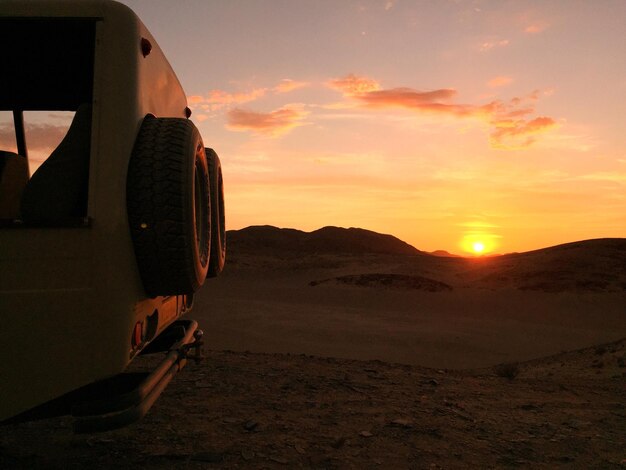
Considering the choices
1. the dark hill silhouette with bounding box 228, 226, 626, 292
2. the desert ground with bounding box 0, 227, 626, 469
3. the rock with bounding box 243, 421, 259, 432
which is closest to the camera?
the desert ground with bounding box 0, 227, 626, 469

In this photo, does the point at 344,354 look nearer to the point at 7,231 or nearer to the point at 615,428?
the point at 615,428

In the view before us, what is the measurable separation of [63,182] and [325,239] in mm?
69628

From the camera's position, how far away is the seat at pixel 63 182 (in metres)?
2.88

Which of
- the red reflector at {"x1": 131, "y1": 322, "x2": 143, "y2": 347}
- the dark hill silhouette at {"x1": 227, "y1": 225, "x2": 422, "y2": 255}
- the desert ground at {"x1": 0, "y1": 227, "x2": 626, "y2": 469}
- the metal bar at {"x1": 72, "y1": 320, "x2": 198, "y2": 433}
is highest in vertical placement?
the dark hill silhouette at {"x1": 227, "y1": 225, "x2": 422, "y2": 255}

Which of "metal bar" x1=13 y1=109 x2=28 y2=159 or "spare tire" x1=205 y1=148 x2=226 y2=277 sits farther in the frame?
"metal bar" x1=13 y1=109 x2=28 y2=159

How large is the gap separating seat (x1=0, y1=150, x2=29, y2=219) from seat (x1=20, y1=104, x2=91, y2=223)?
3.81ft

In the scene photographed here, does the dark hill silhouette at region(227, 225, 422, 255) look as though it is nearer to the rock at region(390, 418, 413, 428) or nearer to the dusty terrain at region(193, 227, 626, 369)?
the dusty terrain at region(193, 227, 626, 369)

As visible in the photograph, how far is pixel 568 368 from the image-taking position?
29.3 feet

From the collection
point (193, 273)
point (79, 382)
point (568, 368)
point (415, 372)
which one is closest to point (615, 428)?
point (415, 372)

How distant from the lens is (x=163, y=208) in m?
2.87

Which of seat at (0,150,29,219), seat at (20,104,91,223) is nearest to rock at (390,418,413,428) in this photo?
seat at (20,104,91,223)

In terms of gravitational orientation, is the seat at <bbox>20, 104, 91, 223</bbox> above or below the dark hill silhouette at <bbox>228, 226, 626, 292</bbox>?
above

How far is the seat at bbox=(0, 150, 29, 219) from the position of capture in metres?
4.02

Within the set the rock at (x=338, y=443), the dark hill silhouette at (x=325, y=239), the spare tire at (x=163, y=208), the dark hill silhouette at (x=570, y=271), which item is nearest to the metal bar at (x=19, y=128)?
the spare tire at (x=163, y=208)
